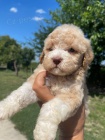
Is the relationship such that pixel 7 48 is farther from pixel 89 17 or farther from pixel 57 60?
pixel 57 60

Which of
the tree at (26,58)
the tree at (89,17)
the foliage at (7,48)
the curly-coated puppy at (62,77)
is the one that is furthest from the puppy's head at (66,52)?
the foliage at (7,48)

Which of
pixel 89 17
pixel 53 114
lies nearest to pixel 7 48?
pixel 89 17

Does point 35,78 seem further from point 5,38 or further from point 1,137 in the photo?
point 5,38

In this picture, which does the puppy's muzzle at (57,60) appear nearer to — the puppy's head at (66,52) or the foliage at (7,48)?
the puppy's head at (66,52)

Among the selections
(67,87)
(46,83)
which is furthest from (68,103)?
(46,83)

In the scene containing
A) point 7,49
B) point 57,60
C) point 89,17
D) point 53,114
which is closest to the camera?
point 53,114

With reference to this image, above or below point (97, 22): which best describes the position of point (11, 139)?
below

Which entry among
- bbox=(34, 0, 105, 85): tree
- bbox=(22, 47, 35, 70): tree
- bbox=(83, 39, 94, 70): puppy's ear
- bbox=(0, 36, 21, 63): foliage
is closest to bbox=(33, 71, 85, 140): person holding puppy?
bbox=(83, 39, 94, 70): puppy's ear
